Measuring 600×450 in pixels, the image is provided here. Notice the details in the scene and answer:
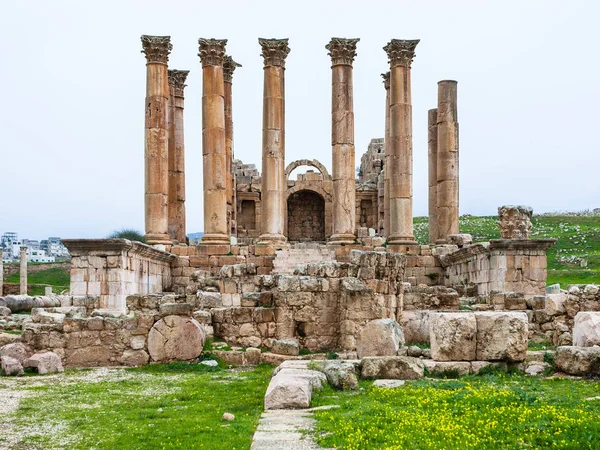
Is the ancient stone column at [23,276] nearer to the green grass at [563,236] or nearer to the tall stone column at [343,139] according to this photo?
the tall stone column at [343,139]

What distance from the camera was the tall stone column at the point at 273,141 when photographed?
2906 centimetres

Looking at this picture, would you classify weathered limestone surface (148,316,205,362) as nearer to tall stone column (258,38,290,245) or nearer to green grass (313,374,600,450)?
green grass (313,374,600,450)

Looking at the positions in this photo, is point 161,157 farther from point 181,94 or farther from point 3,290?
point 3,290

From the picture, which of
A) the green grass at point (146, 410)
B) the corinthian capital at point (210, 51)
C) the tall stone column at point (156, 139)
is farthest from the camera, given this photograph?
the corinthian capital at point (210, 51)

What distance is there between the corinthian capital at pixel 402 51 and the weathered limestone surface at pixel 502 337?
20390 millimetres

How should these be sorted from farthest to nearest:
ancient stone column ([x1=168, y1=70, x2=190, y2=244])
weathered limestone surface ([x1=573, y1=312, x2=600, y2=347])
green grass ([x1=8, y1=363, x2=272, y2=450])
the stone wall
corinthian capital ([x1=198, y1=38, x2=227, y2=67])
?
ancient stone column ([x1=168, y1=70, x2=190, y2=244]) → corinthian capital ([x1=198, y1=38, x2=227, y2=67]) → the stone wall → weathered limestone surface ([x1=573, y1=312, x2=600, y2=347]) → green grass ([x1=8, y1=363, x2=272, y2=450])

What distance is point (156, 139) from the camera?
93.7 ft

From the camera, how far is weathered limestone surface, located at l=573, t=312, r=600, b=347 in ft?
39.9

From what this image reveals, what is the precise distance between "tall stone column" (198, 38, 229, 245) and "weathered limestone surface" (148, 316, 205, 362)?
564 inches

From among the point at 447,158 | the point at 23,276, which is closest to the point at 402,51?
the point at 447,158

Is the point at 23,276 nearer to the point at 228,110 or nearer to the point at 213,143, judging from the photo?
the point at 228,110

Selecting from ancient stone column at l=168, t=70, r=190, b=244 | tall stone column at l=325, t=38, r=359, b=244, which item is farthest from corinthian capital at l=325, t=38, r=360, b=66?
ancient stone column at l=168, t=70, r=190, b=244

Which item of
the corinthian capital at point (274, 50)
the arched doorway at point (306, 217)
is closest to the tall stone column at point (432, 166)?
the corinthian capital at point (274, 50)

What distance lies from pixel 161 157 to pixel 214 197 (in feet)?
9.00
